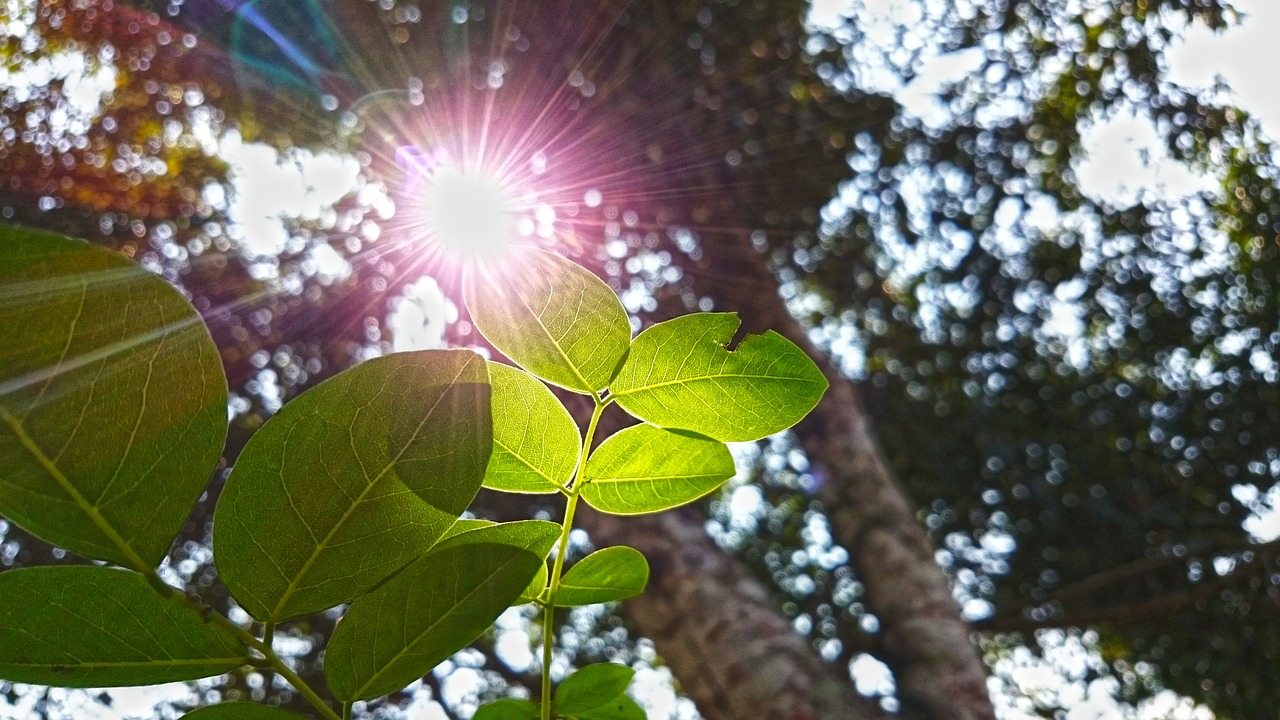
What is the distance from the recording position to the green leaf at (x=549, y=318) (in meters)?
0.32

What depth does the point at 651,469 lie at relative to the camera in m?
0.39

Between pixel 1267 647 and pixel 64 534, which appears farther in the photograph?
pixel 1267 647

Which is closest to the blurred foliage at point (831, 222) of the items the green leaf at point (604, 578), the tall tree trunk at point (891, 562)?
the tall tree trunk at point (891, 562)

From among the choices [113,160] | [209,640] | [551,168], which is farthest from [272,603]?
[113,160]

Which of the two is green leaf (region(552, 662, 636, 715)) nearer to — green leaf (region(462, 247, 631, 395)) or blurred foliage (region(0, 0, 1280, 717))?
green leaf (region(462, 247, 631, 395))

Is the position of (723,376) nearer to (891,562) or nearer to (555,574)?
(555,574)

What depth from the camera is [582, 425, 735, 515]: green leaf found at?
1.24 feet

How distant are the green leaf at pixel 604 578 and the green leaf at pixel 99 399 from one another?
0.21 metres

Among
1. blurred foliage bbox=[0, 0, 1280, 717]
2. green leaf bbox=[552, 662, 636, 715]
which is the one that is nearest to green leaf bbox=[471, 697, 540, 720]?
green leaf bbox=[552, 662, 636, 715]

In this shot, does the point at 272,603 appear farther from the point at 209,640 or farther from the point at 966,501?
the point at 966,501

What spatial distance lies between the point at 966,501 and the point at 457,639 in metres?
4.99

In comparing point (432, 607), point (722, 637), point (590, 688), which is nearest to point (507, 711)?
point (590, 688)

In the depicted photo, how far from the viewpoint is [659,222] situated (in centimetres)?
455

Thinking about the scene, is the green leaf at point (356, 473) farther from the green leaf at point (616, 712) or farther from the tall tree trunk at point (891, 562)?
the tall tree trunk at point (891, 562)
